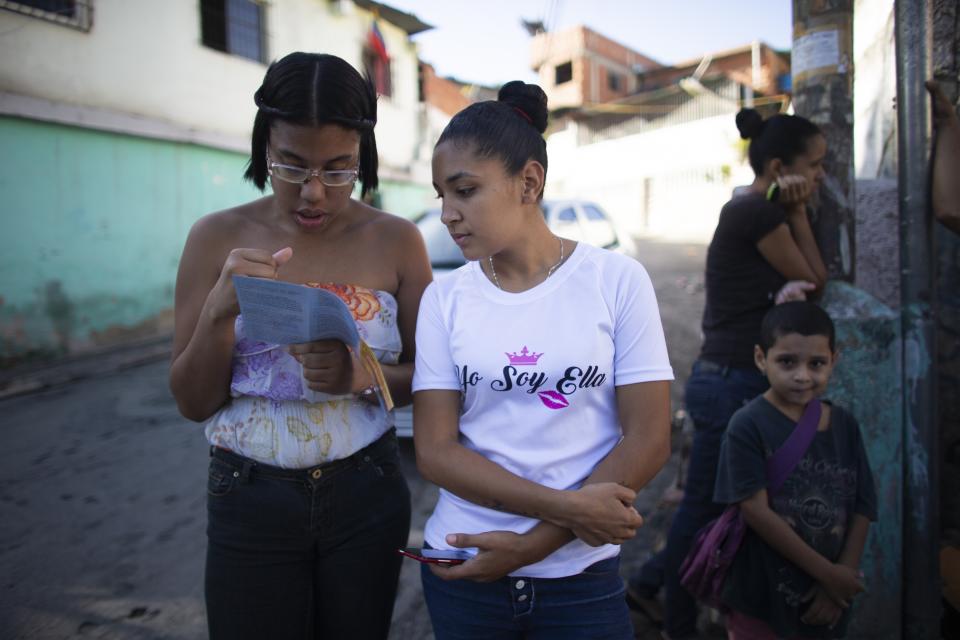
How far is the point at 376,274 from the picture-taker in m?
1.70

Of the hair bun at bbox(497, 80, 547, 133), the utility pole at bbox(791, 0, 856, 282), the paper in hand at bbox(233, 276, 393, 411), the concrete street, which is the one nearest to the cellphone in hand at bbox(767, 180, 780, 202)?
the utility pole at bbox(791, 0, 856, 282)

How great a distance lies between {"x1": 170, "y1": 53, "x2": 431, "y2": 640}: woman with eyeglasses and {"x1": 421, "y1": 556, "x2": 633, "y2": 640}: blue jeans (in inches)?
12.1

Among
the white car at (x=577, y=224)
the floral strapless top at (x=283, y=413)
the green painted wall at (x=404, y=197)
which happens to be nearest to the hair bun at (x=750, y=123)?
the floral strapless top at (x=283, y=413)

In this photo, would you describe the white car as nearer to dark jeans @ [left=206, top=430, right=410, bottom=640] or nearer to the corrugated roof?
dark jeans @ [left=206, top=430, right=410, bottom=640]

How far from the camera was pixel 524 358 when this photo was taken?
141 cm

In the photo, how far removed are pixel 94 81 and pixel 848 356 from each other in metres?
9.01

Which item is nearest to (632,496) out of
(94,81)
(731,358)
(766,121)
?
(731,358)

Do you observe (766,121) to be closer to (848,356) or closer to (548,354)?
(848,356)

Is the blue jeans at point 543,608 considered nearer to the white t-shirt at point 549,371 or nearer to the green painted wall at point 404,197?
the white t-shirt at point 549,371

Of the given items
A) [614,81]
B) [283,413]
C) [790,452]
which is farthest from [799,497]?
[614,81]

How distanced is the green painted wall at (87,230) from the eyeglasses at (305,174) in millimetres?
7205

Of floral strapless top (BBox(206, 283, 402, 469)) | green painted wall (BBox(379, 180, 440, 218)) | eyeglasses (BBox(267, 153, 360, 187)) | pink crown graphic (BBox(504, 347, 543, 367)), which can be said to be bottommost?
floral strapless top (BBox(206, 283, 402, 469))

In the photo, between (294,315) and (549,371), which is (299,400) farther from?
(549,371)

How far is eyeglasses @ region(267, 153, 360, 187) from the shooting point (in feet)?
5.22
